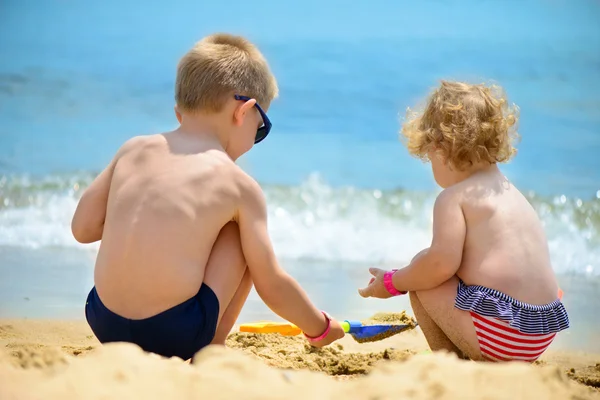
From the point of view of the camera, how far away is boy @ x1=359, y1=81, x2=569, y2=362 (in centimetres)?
210

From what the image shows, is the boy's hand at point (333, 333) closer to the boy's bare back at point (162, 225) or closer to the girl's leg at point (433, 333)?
the girl's leg at point (433, 333)

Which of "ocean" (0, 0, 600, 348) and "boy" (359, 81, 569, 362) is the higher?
"boy" (359, 81, 569, 362)

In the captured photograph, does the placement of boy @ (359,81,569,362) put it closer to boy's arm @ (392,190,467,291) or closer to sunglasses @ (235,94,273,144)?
boy's arm @ (392,190,467,291)

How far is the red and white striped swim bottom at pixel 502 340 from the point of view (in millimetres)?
2096

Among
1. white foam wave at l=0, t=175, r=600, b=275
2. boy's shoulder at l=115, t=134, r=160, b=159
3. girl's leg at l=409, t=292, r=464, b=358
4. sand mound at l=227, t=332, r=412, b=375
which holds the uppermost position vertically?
boy's shoulder at l=115, t=134, r=160, b=159

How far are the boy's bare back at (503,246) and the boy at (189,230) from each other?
0.46 metres

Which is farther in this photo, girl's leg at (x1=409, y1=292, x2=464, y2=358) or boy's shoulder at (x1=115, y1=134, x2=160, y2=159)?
girl's leg at (x1=409, y1=292, x2=464, y2=358)

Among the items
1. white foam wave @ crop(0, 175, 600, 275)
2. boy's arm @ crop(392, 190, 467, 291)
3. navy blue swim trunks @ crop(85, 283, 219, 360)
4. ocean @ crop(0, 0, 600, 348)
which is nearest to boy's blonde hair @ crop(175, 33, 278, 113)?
navy blue swim trunks @ crop(85, 283, 219, 360)

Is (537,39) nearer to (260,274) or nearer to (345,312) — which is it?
(345,312)

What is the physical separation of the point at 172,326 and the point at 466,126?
1.07 m

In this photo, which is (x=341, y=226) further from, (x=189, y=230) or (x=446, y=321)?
(x=189, y=230)

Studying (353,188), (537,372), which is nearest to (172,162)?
(537,372)

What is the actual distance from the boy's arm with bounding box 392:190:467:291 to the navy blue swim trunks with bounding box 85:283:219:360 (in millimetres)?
638

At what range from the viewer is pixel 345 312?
3447 millimetres
